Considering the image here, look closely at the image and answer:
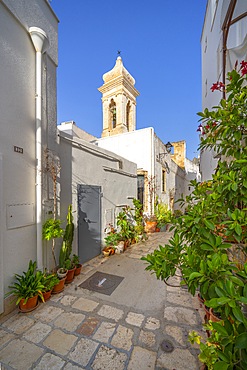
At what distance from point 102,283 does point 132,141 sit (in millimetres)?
7065

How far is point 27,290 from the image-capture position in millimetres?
2717

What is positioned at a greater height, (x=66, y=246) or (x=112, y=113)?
Answer: (x=112, y=113)

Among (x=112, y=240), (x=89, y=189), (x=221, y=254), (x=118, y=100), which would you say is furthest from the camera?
(x=118, y=100)

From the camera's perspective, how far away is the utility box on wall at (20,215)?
2725mm

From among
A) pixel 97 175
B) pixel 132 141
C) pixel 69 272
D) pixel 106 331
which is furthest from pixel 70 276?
pixel 132 141

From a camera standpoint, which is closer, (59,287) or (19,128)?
(19,128)

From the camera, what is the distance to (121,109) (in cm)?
1181

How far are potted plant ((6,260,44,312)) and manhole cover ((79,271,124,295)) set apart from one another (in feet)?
3.17

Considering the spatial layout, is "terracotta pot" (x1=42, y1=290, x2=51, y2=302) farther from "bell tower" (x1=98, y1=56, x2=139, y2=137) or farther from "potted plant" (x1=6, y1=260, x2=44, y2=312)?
"bell tower" (x1=98, y1=56, x2=139, y2=137)

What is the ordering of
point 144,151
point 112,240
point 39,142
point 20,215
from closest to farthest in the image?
point 20,215 → point 39,142 → point 112,240 → point 144,151

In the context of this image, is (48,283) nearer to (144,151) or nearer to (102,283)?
(102,283)

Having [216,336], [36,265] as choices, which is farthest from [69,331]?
[216,336]

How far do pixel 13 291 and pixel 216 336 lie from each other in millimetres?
2943

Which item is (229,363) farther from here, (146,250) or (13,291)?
(146,250)
